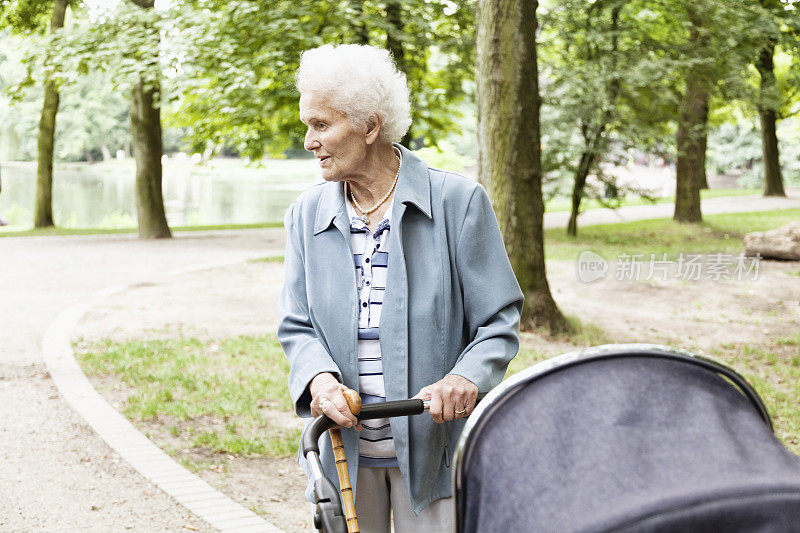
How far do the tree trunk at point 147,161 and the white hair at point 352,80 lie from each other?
19.5 m

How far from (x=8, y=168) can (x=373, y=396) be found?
72.1m

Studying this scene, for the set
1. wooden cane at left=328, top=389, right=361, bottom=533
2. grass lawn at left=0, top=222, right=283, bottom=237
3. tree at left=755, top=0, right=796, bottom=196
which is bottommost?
grass lawn at left=0, top=222, right=283, bottom=237

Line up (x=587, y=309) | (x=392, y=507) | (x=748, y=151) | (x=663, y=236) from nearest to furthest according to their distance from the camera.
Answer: (x=392, y=507) < (x=587, y=309) < (x=663, y=236) < (x=748, y=151)

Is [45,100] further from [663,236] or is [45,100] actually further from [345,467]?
[345,467]

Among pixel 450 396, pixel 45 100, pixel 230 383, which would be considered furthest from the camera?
pixel 45 100

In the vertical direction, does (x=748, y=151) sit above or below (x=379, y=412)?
above

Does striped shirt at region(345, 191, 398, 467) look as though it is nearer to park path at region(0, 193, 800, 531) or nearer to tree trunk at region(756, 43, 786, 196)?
park path at region(0, 193, 800, 531)

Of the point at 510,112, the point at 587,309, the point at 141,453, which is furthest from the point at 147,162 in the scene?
the point at 141,453

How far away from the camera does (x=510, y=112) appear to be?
9.47 meters

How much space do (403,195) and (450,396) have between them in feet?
1.83

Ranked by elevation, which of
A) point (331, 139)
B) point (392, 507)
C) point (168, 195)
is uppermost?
point (331, 139)

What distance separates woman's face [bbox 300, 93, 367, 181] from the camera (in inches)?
98.0

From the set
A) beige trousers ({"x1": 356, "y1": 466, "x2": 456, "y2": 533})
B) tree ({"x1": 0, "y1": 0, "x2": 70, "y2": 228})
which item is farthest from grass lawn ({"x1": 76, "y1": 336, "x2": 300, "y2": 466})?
tree ({"x1": 0, "y1": 0, "x2": 70, "y2": 228})

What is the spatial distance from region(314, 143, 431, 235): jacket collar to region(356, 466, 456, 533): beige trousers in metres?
0.71
